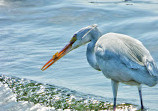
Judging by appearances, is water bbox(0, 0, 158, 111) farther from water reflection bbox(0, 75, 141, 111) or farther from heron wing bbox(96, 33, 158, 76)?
heron wing bbox(96, 33, 158, 76)

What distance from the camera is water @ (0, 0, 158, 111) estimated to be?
6.74 m

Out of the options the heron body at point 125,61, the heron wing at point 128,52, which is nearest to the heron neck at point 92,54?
the heron body at point 125,61

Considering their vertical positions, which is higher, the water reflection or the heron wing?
the heron wing

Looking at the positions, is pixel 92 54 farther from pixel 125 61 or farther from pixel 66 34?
pixel 66 34

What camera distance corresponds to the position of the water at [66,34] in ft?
22.1

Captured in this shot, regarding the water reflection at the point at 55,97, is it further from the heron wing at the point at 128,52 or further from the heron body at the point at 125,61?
the heron wing at the point at 128,52

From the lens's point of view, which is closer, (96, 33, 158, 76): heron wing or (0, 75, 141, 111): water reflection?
(96, 33, 158, 76): heron wing

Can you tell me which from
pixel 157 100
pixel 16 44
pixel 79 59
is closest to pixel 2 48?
pixel 16 44

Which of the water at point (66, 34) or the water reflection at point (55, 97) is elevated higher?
the water at point (66, 34)

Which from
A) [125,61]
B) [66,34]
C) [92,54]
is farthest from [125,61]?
[66,34]

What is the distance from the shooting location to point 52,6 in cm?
1217

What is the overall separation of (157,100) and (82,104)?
1218 millimetres

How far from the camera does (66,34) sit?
9.48 meters

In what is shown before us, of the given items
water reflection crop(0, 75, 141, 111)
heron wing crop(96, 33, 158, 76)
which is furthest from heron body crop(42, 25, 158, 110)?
water reflection crop(0, 75, 141, 111)
